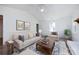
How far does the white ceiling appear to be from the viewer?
6.06 ft

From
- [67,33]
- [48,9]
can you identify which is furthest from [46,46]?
[48,9]

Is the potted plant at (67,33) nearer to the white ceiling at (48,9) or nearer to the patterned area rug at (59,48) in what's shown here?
the patterned area rug at (59,48)

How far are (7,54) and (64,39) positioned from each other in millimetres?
1156

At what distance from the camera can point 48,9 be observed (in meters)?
1.88

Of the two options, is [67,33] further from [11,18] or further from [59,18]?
[11,18]

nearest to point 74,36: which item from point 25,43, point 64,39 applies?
point 64,39

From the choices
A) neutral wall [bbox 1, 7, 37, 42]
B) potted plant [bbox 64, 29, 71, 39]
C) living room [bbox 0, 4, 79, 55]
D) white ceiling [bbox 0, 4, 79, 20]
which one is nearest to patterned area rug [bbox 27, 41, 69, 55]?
living room [bbox 0, 4, 79, 55]

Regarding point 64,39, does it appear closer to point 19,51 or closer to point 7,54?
point 19,51

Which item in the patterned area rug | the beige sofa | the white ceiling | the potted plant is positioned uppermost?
the white ceiling

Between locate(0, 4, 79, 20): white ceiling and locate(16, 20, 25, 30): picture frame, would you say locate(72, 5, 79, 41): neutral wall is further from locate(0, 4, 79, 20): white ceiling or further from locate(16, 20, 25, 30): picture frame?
locate(16, 20, 25, 30): picture frame

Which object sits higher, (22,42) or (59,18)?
(59,18)

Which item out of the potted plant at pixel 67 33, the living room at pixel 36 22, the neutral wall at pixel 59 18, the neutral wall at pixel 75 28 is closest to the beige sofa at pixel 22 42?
the living room at pixel 36 22

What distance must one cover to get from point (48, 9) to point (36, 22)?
350 mm
